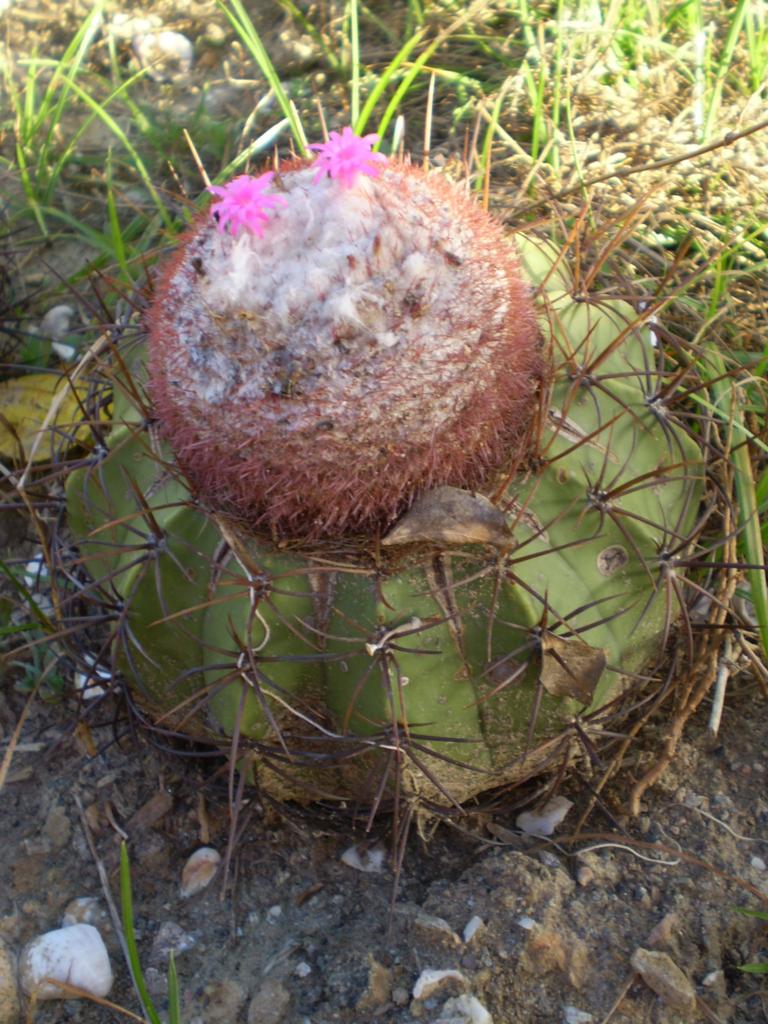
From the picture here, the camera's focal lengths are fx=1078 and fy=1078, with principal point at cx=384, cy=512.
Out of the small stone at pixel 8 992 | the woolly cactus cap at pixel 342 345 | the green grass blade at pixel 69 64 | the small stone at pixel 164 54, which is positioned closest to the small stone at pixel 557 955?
the woolly cactus cap at pixel 342 345

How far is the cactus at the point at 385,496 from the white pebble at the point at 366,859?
5.3 inches

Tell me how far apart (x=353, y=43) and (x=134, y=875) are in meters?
1.69

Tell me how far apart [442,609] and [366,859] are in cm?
51

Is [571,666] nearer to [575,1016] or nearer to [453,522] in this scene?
[453,522]

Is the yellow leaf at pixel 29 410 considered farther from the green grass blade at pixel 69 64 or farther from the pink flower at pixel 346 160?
the pink flower at pixel 346 160

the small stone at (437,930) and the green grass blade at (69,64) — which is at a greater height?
the green grass blade at (69,64)

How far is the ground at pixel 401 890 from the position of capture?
1.45 m

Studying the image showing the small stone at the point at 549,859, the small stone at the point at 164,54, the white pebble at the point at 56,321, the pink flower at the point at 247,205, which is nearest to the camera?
the pink flower at the point at 247,205

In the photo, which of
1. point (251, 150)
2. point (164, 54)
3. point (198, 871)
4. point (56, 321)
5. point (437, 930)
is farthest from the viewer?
point (164, 54)

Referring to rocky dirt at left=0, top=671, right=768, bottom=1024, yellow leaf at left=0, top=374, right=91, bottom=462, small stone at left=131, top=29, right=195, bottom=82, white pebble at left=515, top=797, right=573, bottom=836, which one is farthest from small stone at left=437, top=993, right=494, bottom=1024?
small stone at left=131, top=29, right=195, bottom=82

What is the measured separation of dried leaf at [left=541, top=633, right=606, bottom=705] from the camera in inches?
54.0

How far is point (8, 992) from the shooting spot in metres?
1.50

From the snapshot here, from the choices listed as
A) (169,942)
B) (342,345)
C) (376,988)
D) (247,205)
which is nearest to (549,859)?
(376,988)

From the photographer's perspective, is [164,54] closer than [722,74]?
No
